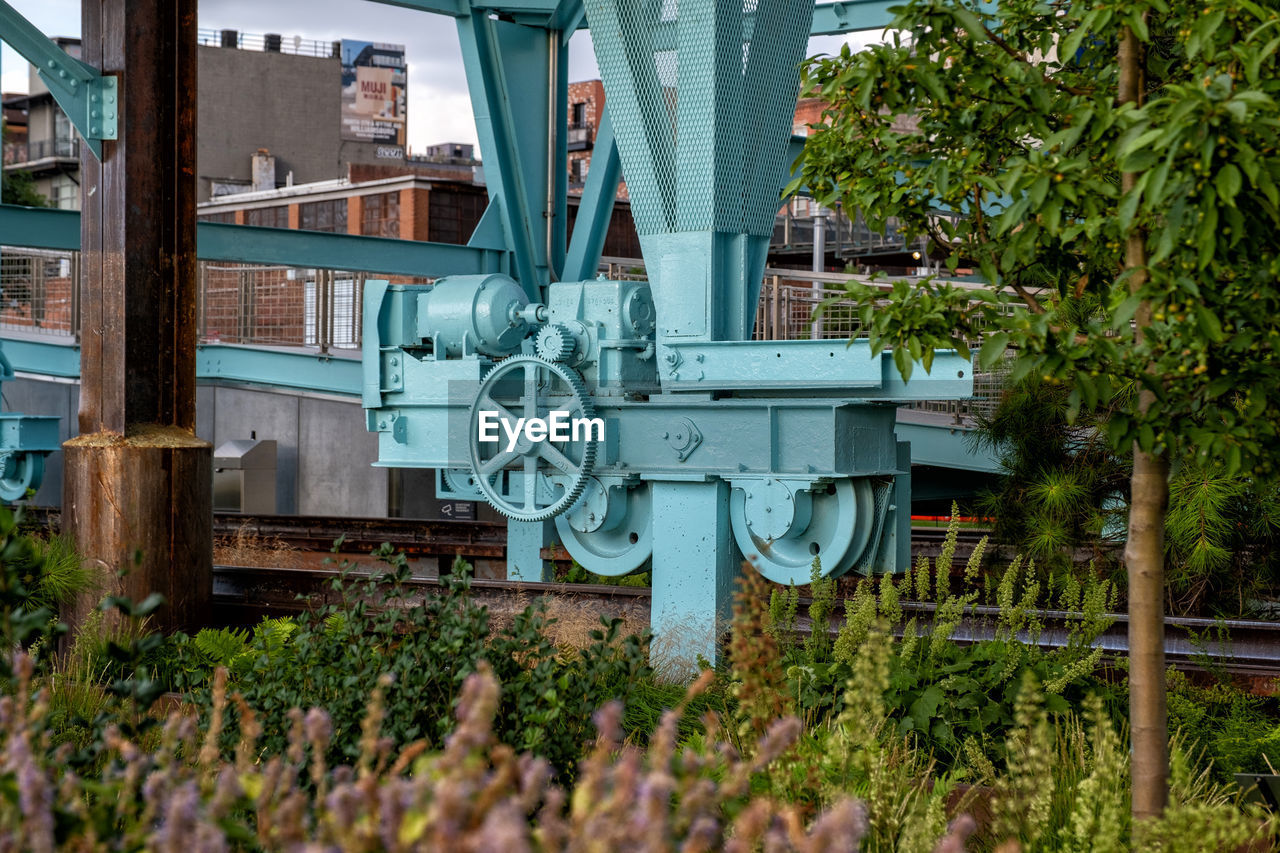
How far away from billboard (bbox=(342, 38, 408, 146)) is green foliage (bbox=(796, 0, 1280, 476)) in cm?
6571

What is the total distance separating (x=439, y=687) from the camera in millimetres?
4207

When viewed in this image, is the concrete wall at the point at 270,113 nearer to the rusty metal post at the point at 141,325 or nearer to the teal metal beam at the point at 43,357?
the teal metal beam at the point at 43,357

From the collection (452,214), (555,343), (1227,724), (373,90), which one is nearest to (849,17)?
(555,343)

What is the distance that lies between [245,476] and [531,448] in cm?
1285

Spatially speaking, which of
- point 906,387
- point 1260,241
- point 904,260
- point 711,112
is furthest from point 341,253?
point 904,260

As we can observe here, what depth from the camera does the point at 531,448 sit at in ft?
25.6

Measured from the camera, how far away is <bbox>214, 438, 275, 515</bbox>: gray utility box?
766 inches

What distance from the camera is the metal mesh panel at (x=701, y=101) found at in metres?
7.23

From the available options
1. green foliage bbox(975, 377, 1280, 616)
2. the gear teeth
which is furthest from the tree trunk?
green foliage bbox(975, 377, 1280, 616)

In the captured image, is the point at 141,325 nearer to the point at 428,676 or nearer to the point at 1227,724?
the point at 428,676

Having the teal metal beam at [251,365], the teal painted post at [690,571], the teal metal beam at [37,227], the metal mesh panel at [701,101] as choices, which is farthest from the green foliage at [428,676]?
the teal metal beam at [251,365]

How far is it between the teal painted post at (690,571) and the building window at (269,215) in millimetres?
32190

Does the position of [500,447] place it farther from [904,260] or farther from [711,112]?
[904,260]

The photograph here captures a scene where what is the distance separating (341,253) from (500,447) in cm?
340
